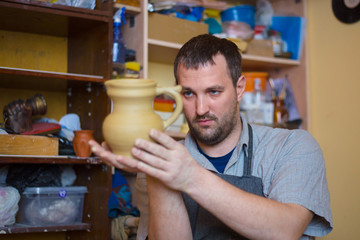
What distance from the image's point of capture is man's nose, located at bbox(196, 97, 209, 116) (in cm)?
142

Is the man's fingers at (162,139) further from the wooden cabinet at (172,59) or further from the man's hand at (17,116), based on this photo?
the wooden cabinet at (172,59)

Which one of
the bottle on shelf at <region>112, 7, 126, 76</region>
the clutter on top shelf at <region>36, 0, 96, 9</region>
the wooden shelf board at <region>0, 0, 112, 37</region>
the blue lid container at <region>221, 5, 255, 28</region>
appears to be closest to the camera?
the wooden shelf board at <region>0, 0, 112, 37</region>

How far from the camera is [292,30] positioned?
3.21 metres

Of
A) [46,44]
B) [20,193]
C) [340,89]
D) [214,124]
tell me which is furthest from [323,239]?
[46,44]

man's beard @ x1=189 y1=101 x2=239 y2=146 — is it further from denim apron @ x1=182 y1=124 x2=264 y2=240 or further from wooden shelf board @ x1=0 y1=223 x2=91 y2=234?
wooden shelf board @ x1=0 y1=223 x2=91 y2=234

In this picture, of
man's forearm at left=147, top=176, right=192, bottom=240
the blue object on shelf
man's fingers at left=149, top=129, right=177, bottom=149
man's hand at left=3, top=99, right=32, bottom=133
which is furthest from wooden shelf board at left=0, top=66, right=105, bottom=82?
the blue object on shelf

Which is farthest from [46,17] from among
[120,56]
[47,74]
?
[120,56]

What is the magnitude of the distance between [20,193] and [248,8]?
6.30ft

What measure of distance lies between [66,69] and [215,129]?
1408 mm

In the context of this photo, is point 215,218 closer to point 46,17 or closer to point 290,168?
point 290,168

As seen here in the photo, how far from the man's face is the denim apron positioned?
0.15m

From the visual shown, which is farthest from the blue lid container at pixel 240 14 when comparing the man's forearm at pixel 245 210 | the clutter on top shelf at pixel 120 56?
the man's forearm at pixel 245 210

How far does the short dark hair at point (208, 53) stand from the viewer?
1508 millimetres

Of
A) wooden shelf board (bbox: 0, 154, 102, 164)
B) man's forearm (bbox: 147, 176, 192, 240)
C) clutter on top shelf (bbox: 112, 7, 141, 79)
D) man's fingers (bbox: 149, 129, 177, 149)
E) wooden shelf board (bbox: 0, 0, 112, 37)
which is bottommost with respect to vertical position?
man's forearm (bbox: 147, 176, 192, 240)
